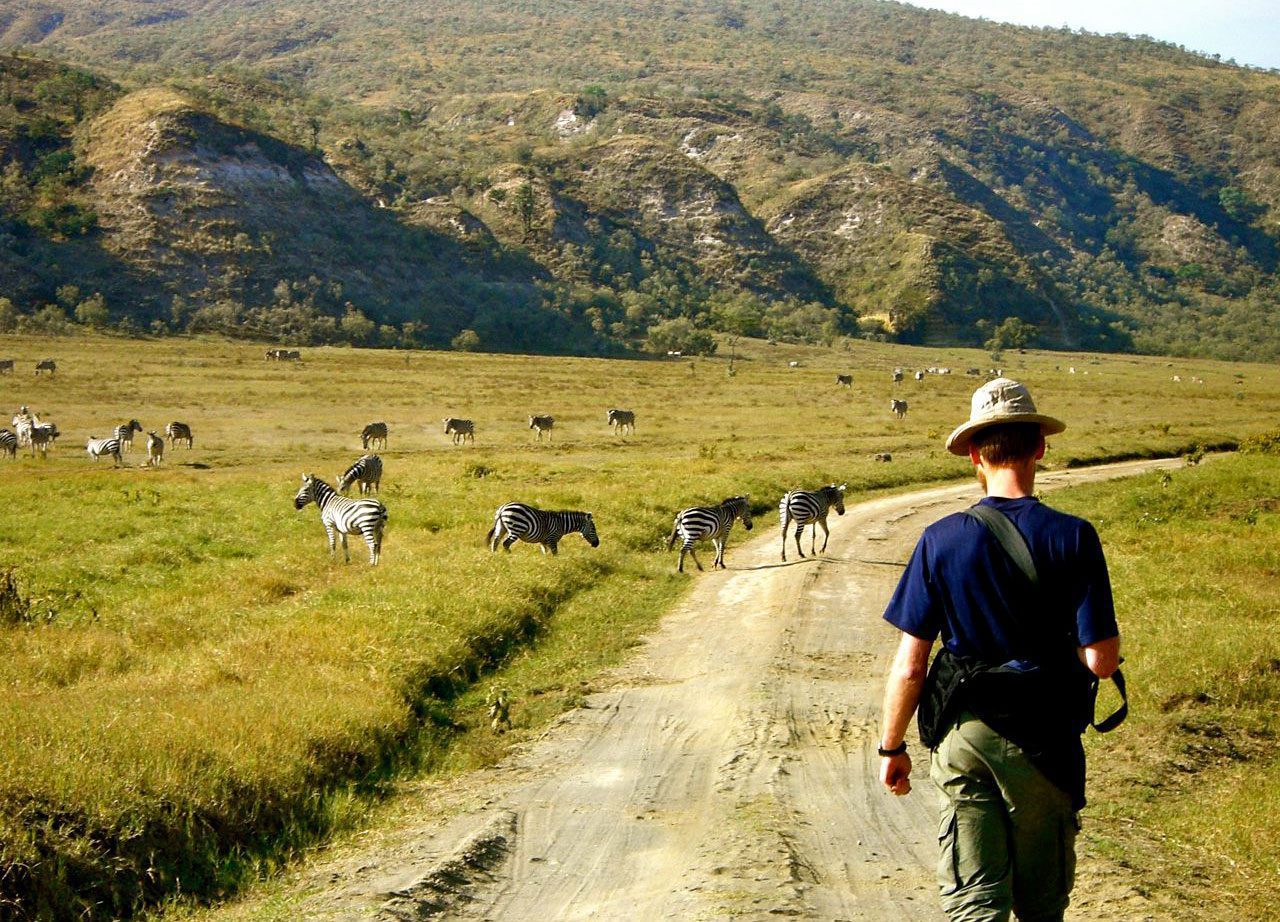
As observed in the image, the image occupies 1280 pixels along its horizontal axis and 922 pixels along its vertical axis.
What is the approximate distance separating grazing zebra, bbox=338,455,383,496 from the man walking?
24983 mm

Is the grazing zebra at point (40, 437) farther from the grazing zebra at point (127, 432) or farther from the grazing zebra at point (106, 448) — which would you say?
the grazing zebra at point (127, 432)

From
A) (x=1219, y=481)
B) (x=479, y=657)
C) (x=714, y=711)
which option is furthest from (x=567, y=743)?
(x=1219, y=481)

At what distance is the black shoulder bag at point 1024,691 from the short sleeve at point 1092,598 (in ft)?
0.37

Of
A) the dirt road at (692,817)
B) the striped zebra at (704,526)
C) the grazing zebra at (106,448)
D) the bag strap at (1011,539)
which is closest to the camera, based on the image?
the bag strap at (1011,539)

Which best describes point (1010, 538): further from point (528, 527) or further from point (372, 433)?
point (372, 433)

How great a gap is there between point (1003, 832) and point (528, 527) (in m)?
15.7

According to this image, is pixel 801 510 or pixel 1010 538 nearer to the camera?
pixel 1010 538

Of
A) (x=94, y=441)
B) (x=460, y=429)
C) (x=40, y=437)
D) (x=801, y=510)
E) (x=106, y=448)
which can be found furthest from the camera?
(x=460, y=429)

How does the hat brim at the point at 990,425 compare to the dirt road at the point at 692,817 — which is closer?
the hat brim at the point at 990,425

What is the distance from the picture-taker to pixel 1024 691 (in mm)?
4621

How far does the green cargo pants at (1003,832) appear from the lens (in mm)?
4645

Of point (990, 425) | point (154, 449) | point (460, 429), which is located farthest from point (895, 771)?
point (460, 429)

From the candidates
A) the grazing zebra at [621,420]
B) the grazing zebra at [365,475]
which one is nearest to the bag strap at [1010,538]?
the grazing zebra at [365,475]

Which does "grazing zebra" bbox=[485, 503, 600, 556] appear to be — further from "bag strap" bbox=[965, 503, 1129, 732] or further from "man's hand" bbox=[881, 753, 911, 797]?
"bag strap" bbox=[965, 503, 1129, 732]
